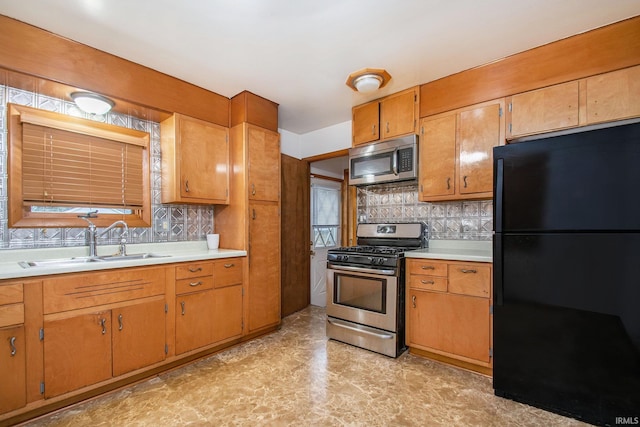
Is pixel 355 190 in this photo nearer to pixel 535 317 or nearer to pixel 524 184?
pixel 524 184

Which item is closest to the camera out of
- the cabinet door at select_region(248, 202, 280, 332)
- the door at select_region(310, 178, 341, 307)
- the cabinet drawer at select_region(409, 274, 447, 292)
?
the cabinet drawer at select_region(409, 274, 447, 292)

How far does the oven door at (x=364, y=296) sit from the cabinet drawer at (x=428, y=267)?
0.63 feet

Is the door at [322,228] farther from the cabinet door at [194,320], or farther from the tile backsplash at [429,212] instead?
the cabinet door at [194,320]

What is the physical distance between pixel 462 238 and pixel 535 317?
1.05 meters

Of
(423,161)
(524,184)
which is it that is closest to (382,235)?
(423,161)

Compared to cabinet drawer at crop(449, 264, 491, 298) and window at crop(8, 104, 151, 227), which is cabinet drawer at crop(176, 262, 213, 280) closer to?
window at crop(8, 104, 151, 227)

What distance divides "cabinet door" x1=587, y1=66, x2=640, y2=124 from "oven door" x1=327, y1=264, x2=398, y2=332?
1.85 metres

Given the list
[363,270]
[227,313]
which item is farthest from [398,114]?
[227,313]

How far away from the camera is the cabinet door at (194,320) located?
7.77 feet

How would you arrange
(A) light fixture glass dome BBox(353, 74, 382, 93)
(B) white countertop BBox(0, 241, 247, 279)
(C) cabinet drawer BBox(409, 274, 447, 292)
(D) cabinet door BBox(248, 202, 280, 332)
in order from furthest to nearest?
(D) cabinet door BBox(248, 202, 280, 332) < (A) light fixture glass dome BBox(353, 74, 382, 93) < (C) cabinet drawer BBox(409, 274, 447, 292) < (B) white countertop BBox(0, 241, 247, 279)

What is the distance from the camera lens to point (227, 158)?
3021mm

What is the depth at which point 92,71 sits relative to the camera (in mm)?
2150

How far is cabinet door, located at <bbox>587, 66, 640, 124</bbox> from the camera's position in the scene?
6.23 ft

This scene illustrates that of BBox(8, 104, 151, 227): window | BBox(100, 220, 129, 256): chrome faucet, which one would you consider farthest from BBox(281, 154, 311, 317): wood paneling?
BBox(100, 220, 129, 256): chrome faucet
